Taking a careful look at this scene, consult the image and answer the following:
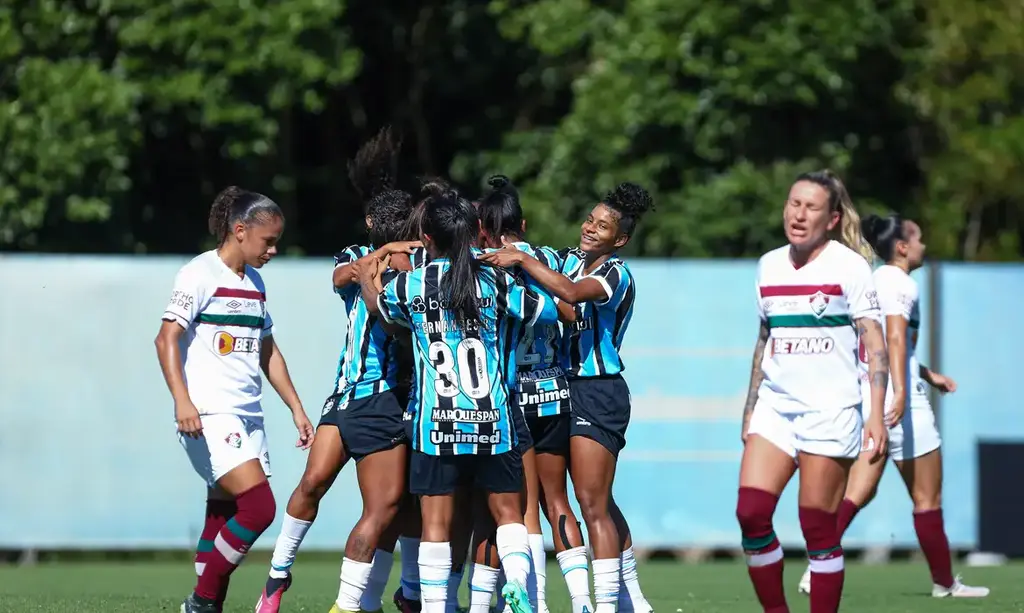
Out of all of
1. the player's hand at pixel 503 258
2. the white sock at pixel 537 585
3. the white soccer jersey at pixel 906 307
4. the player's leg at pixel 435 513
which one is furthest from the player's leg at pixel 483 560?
the white soccer jersey at pixel 906 307

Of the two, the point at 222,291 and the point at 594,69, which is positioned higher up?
the point at 594,69

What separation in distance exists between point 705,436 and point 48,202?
6.47 meters

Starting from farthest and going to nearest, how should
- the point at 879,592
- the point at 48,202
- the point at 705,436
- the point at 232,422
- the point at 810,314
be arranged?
the point at 48,202 < the point at 705,436 < the point at 879,592 < the point at 232,422 < the point at 810,314

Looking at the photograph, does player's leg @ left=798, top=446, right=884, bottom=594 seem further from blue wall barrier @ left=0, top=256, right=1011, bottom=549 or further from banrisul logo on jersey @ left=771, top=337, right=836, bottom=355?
blue wall barrier @ left=0, top=256, right=1011, bottom=549

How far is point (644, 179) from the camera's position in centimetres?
1670

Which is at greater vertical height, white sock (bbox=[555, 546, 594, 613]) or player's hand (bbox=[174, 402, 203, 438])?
player's hand (bbox=[174, 402, 203, 438])

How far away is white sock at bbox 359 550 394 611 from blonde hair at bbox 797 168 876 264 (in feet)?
9.17

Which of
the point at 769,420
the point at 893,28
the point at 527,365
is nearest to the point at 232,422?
the point at 527,365

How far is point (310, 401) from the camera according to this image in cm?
1359

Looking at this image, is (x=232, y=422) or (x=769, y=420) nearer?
(x=769, y=420)

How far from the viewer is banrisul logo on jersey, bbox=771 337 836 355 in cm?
708

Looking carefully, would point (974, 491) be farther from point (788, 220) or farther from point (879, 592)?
point (788, 220)

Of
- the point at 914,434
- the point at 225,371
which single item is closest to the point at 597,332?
the point at 225,371

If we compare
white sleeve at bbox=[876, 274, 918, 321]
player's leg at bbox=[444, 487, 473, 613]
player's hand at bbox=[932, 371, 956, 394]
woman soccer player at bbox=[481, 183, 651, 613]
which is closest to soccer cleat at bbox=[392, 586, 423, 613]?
player's leg at bbox=[444, 487, 473, 613]
